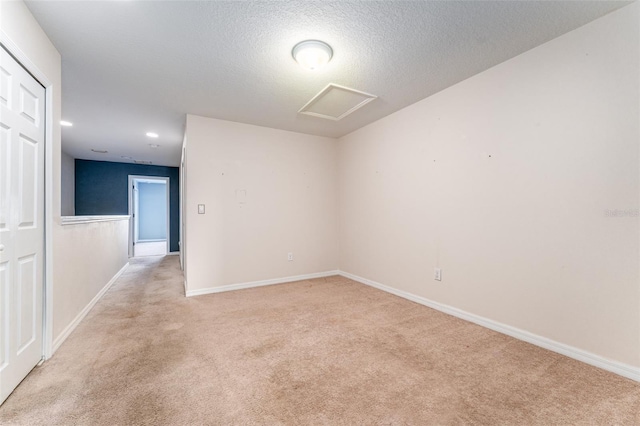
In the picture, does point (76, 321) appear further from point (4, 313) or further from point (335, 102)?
point (335, 102)

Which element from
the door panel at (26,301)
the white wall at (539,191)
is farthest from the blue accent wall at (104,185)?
the white wall at (539,191)

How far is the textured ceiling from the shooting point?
1762mm

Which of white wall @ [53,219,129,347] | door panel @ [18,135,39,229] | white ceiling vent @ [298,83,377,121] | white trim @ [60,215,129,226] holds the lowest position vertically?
white wall @ [53,219,129,347]

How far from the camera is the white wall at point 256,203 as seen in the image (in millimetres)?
3619

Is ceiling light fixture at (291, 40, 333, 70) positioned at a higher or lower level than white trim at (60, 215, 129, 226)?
higher

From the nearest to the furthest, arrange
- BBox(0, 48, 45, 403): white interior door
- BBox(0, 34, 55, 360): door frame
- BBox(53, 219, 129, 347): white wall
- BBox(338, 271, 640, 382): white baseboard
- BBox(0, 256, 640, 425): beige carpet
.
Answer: BBox(0, 256, 640, 425): beige carpet, BBox(0, 48, 45, 403): white interior door, BBox(338, 271, 640, 382): white baseboard, BBox(0, 34, 55, 360): door frame, BBox(53, 219, 129, 347): white wall

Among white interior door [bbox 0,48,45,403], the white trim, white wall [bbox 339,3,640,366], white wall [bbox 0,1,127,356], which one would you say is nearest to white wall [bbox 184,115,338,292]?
the white trim

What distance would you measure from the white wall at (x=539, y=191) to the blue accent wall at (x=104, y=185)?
6.80 metres

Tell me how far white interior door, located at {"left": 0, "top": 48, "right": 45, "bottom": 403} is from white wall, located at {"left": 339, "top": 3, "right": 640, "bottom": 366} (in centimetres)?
340

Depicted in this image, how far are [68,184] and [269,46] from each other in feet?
21.4

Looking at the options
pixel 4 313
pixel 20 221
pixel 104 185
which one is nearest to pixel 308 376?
pixel 4 313

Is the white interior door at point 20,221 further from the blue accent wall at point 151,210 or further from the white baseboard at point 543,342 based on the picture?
the blue accent wall at point 151,210

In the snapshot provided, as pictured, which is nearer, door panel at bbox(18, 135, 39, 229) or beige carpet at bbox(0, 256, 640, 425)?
beige carpet at bbox(0, 256, 640, 425)

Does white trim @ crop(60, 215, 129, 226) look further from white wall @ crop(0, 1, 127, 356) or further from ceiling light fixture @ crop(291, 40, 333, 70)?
ceiling light fixture @ crop(291, 40, 333, 70)
